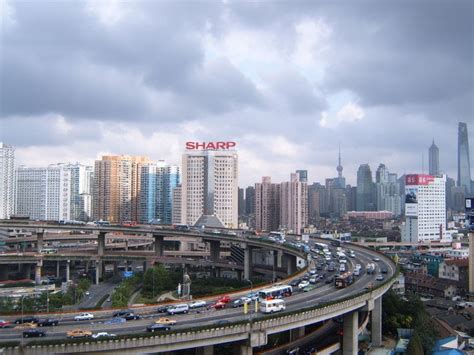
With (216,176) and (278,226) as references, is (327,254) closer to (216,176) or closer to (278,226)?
(216,176)

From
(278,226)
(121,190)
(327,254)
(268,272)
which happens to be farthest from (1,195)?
(327,254)

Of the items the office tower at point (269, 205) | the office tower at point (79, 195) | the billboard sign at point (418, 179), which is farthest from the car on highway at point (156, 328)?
the office tower at point (79, 195)

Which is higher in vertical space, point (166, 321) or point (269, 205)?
point (269, 205)

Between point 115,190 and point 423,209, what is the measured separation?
68.3 meters

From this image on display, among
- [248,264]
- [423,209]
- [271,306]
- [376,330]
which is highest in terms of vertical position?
[423,209]

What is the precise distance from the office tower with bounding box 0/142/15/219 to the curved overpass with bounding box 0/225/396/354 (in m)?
85.6

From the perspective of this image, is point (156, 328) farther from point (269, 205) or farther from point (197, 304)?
point (269, 205)

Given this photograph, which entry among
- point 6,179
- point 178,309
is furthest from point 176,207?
point 178,309

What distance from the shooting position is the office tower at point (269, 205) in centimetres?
11539

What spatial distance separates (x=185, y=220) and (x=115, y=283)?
31855 millimetres

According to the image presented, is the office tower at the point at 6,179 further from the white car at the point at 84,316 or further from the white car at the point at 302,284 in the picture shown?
the white car at the point at 84,316

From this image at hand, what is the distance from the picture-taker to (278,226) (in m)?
114

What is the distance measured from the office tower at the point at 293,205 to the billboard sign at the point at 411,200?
873 inches

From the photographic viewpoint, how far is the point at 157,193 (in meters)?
123
